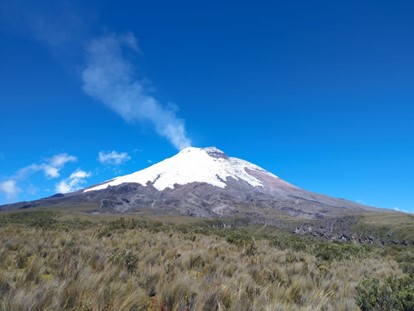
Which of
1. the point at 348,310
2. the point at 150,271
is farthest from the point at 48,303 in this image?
the point at 348,310

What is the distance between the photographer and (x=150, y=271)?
20.9ft

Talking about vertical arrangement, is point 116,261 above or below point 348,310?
above

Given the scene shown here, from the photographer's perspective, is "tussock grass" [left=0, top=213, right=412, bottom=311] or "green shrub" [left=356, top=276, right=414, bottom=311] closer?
"tussock grass" [left=0, top=213, right=412, bottom=311]

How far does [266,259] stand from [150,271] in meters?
5.38

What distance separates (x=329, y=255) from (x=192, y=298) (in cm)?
1152

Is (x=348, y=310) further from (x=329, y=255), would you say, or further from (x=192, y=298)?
(x=329, y=255)

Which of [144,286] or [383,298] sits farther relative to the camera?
[383,298]

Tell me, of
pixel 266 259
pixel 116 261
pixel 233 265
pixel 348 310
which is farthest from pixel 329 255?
pixel 116 261

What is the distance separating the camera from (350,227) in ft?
492

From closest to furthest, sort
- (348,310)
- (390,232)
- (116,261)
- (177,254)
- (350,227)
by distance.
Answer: (348,310) → (116,261) → (177,254) → (390,232) → (350,227)

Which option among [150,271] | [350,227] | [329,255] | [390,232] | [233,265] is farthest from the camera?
[350,227]

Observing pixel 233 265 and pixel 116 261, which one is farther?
pixel 233 265

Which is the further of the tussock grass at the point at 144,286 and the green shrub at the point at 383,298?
the green shrub at the point at 383,298

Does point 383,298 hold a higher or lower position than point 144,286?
lower
